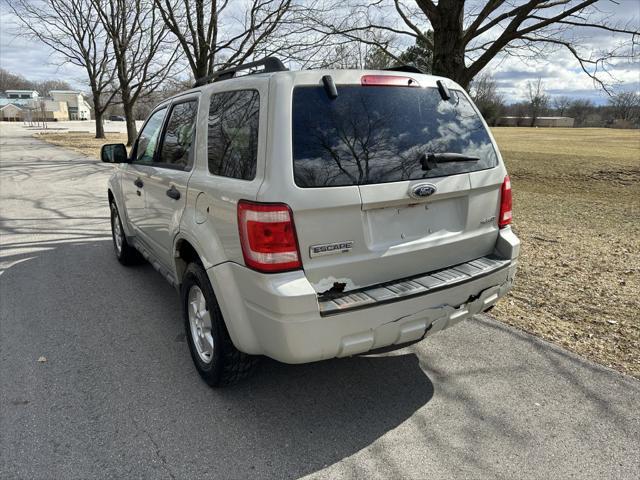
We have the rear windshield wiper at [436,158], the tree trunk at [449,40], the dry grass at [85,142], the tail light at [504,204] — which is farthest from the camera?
the dry grass at [85,142]

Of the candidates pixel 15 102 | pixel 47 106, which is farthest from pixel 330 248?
pixel 15 102

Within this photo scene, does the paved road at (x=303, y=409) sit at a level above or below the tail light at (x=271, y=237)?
below

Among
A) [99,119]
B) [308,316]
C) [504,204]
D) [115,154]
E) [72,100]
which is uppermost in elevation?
[72,100]

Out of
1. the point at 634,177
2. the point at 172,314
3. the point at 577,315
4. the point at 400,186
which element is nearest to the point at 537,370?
the point at 577,315

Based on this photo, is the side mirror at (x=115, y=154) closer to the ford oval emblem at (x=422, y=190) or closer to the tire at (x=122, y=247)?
the tire at (x=122, y=247)

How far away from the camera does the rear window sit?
239 centimetres

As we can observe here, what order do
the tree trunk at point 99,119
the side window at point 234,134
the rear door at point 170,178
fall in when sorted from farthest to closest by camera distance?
the tree trunk at point 99,119, the rear door at point 170,178, the side window at point 234,134

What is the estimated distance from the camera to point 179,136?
3.52m

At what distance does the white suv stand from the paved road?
0.41m

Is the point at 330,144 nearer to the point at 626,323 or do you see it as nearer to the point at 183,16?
the point at 626,323

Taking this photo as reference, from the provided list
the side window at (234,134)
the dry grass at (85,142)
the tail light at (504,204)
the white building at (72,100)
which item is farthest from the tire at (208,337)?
the white building at (72,100)

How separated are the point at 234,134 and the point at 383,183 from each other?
0.94m

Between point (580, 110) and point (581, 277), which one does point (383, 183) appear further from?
point (580, 110)

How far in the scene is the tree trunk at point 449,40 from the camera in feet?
22.9
